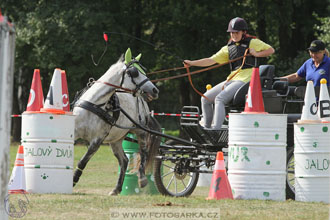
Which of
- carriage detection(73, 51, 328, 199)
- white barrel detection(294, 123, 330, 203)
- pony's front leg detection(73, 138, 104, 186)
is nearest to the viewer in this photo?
white barrel detection(294, 123, 330, 203)

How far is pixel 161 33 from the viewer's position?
31188 millimetres

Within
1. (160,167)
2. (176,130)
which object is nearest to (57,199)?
(160,167)

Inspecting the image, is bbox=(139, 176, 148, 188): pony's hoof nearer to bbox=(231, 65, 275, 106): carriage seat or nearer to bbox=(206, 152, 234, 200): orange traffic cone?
bbox=(231, 65, 275, 106): carriage seat

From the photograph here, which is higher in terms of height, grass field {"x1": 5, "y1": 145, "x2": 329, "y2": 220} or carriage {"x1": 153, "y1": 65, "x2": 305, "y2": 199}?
carriage {"x1": 153, "y1": 65, "x2": 305, "y2": 199}

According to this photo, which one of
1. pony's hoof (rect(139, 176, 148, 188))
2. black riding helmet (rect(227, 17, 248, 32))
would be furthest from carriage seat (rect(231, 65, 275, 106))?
pony's hoof (rect(139, 176, 148, 188))

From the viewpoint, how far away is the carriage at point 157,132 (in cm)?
960

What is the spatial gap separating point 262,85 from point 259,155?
63.3 inches

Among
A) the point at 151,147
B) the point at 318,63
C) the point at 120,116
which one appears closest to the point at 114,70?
the point at 120,116

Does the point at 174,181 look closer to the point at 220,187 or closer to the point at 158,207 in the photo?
the point at 220,187

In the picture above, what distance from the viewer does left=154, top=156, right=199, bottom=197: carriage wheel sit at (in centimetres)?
1027

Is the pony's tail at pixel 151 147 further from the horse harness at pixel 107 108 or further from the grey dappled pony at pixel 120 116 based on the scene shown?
the horse harness at pixel 107 108

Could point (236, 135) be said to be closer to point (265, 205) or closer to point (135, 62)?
point (265, 205)

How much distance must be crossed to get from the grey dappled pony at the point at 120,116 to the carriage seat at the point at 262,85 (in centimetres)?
165

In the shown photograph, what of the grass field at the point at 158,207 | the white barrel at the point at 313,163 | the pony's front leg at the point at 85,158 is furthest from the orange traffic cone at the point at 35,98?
the white barrel at the point at 313,163
